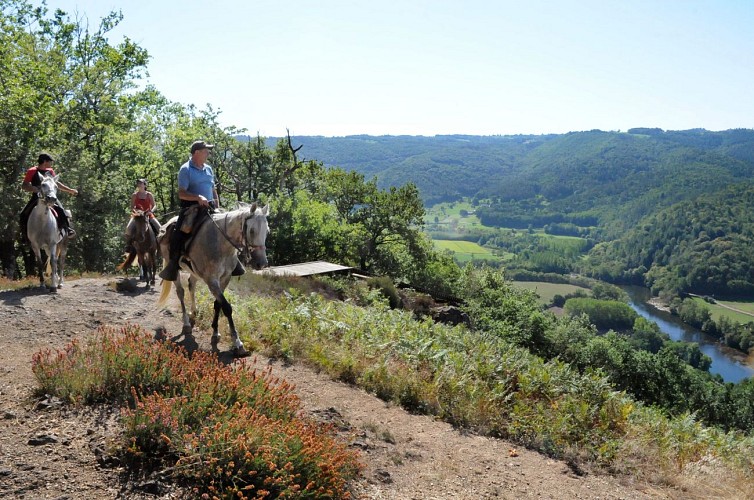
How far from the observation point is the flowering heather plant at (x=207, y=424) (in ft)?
15.1

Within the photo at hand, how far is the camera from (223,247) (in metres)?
8.73

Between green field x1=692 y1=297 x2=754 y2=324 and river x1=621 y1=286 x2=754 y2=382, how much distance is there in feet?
25.0

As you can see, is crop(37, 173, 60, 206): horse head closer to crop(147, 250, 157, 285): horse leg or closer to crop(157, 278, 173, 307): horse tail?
crop(147, 250, 157, 285): horse leg

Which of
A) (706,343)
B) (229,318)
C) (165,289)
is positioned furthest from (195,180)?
(706,343)

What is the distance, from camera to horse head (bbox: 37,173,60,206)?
1127 centimetres

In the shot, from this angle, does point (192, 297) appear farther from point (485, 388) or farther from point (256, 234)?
point (485, 388)

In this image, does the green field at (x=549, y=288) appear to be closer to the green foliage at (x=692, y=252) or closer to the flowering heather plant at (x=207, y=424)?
the green foliage at (x=692, y=252)

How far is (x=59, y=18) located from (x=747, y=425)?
191 feet

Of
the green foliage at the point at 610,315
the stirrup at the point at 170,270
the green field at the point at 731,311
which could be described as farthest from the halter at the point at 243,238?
the green field at the point at 731,311

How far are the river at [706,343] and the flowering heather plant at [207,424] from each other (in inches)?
3565

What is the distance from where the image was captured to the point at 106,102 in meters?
28.6

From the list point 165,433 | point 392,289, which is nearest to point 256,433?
point 165,433

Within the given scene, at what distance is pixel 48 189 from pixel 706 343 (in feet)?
410

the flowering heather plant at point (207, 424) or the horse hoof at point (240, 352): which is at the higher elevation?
the flowering heather plant at point (207, 424)
